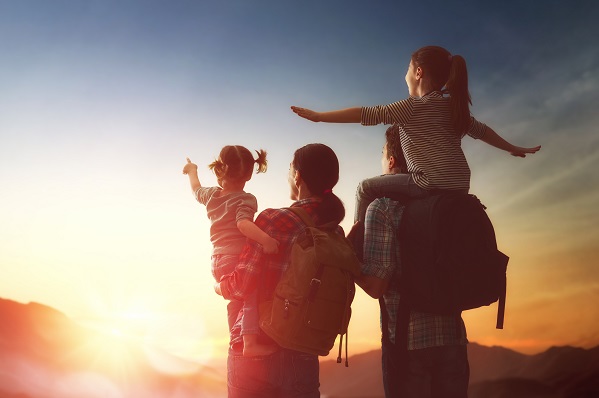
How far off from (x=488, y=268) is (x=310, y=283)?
140 centimetres

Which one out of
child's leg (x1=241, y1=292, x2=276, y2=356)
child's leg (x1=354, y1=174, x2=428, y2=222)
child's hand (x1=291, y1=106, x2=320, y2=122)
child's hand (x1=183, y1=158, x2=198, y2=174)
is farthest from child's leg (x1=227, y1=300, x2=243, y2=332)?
child's hand (x1=183, y1=158, x2=198, y2=174)

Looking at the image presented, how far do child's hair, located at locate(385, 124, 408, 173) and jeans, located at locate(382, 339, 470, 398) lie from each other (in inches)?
58.3

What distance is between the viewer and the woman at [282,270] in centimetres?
382

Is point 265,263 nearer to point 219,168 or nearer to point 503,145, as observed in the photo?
point 219,168

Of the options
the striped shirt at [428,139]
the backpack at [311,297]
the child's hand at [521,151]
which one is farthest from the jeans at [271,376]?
the child's hand at [521,151]

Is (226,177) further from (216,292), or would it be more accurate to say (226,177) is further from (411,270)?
(411,270)

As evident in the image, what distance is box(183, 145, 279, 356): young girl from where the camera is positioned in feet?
13.1

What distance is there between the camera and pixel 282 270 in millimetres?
3953

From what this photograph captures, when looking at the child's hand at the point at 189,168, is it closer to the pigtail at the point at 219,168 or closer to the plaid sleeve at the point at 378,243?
the pigtail at the point at 219,168

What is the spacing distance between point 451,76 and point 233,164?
1.97m

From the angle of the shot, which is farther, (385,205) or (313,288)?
(385,205)

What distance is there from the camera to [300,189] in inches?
165

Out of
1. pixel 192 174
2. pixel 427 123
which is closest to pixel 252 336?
pixel 427 123

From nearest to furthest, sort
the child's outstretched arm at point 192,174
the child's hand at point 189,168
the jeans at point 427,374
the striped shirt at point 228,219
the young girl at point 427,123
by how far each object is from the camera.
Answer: the jeans at point 427,374 < the young girl at point 427,123 < the striped shirt at point 228,219 < the child's outstretched arm at point 192,174 < the child's hand at point 189,168
